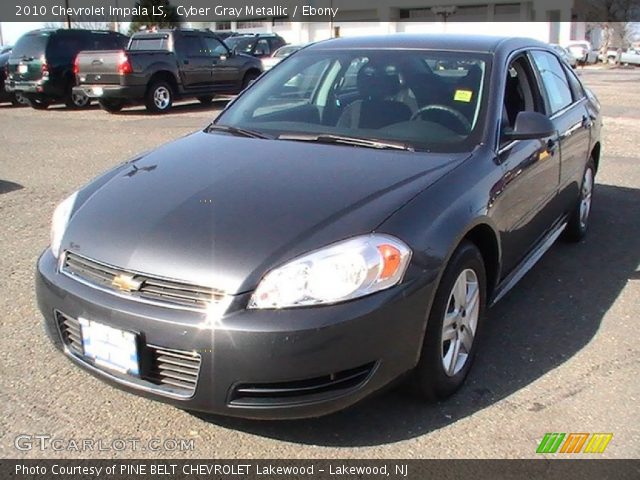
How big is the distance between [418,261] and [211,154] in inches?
54.3

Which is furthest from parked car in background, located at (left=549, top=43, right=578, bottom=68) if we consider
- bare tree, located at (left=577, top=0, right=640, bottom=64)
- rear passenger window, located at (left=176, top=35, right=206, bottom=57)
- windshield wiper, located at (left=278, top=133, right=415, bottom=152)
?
bare tree, located at (left=577, top=0, right=640, bottom=64)

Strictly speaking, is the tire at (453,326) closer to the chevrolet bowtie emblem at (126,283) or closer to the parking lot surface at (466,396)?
the parking lot surface at (466,396)

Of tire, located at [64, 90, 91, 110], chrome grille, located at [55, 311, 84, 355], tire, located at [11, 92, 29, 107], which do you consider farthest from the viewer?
tire, located at [11, 92, 29, 107]

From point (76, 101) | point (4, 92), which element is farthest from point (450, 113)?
point (4, 92)

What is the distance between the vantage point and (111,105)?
594 inches

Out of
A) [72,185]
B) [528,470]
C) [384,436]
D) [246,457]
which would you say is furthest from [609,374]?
[72,185]

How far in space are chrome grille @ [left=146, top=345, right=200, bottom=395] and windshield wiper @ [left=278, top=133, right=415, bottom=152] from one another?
150 cm

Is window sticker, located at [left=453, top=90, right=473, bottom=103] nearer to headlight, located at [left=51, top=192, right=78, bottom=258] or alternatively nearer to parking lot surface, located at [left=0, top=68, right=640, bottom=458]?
parking lot surface, located at [left=0, top=68, right=640, bottom=458]

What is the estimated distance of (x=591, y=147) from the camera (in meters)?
5.34

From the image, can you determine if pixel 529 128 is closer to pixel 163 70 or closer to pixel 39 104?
pixel 163 70

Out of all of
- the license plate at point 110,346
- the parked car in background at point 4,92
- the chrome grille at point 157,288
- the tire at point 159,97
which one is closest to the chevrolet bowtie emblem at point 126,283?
the chrome grille at point 157,288

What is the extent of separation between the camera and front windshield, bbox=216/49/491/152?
354 centimetres

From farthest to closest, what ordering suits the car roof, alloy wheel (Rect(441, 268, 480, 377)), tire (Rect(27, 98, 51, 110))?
tire (Rect(27, 98, 51, 110)), the car roof, alloy wheel (Rect(441, 268, 480, 377))

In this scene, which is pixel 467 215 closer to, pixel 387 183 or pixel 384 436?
pixel 387 183
